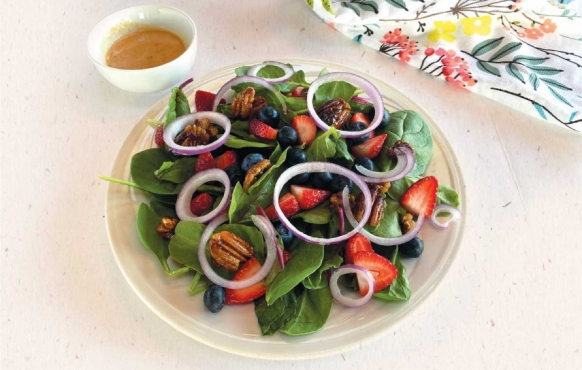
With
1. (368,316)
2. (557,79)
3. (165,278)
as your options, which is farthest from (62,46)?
(557,79)

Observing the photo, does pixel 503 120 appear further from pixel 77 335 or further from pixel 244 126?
pixel 77 335

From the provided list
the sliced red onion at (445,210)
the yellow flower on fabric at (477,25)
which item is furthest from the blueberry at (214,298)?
the yellow flower on fabric at (477,25)

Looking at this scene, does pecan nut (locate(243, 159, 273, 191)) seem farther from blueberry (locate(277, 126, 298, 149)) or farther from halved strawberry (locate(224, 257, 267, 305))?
halved strawberry (locate(224, 257, 267, 305))

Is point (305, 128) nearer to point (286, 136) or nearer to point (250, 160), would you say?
point (286, 136)

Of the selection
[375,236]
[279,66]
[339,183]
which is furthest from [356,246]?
[279,66]

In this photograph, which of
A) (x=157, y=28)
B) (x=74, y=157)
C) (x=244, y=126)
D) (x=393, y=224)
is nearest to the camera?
(x=393, y=224)
